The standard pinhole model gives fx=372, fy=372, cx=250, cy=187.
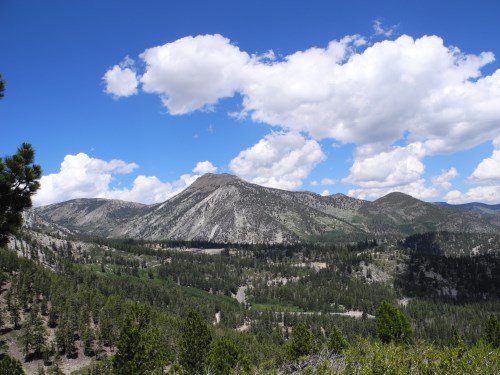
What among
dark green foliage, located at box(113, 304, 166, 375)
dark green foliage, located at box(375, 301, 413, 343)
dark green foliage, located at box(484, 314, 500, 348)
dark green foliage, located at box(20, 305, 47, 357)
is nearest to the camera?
dark green foliage, located at box(113, 304, 166, 375)

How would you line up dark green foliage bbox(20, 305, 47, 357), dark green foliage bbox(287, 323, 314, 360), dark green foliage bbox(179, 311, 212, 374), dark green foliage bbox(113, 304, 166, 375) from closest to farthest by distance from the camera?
dark green foliage bbox(113, 304, 166, 375)
dark green foliage bbox(179, 311, 212, 374)
dark green foliage bbox(287, 323, 314, 360)
dark green foliage bbox(20, 305, 47, 357)

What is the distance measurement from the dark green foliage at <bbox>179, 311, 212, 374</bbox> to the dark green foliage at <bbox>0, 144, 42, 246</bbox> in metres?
64.6

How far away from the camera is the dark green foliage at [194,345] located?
74.7 meters

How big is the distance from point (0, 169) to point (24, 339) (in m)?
128

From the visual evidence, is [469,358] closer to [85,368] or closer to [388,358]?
[388,358]

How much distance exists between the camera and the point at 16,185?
1565 centimetres

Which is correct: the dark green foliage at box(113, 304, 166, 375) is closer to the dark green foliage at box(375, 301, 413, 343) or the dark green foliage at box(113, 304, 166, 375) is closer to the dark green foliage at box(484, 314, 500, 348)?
the dark green foliage at box(375, 301, 413, 343)

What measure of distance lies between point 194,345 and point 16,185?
6761 cm

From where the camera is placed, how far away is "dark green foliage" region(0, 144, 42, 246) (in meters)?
15.1

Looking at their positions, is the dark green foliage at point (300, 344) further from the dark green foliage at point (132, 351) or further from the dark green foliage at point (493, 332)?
the dark green foliage at point (493, 332)

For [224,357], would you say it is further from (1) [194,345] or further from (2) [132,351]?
(2) [132,351]

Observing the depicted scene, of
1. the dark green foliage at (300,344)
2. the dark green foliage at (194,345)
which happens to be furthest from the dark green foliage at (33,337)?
the dark green foliage at (300,344)

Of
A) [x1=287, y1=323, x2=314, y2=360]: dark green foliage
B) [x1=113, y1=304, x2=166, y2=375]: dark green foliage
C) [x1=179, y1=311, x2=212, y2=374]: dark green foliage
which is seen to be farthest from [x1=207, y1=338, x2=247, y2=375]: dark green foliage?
[x1=287, y1=323, x2=314, y2=360]: dark green foliage


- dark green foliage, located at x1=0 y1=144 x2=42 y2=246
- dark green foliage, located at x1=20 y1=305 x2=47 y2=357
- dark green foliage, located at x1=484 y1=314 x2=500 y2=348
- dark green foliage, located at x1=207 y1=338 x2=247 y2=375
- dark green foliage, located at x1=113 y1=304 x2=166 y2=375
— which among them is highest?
dark green foliage, located at x1=0 y1=144 x2=42 y2=246
